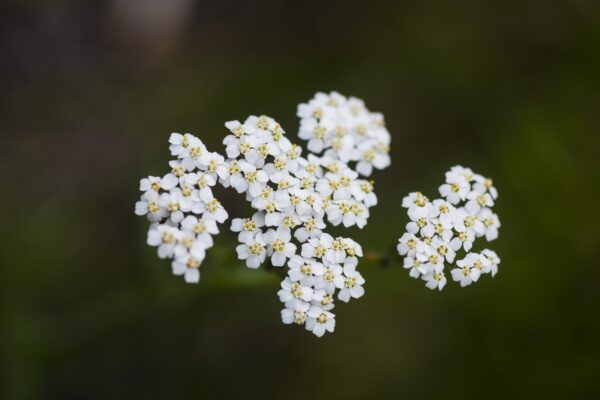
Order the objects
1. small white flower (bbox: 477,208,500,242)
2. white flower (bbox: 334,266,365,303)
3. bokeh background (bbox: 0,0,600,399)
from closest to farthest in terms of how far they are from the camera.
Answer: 1. white flower (bbox: 334,266,365,303)
2. small white flower (bbox: 477,208,500,242)
3. bokeh background (bbox: 0,0,600,399)

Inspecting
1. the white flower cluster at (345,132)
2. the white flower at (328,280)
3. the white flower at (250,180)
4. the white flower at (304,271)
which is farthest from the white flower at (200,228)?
the white flower cluster at (345,132)

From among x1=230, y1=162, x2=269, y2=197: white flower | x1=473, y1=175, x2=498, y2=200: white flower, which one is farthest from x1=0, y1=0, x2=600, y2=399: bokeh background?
x1=473, y1=175, x2=498, y2=200: white flower

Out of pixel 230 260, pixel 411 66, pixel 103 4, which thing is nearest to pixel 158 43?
pixel 103 4

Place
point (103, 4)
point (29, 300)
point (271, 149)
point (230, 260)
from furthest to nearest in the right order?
point (103, 4)
point (29, 300)
point (230, 260)
point (271, 149)

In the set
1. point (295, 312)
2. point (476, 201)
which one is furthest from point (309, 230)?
point (476, 201)

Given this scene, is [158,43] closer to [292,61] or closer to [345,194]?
[292,61]

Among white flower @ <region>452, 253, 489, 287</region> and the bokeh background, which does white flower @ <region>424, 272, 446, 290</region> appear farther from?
the bokeh background

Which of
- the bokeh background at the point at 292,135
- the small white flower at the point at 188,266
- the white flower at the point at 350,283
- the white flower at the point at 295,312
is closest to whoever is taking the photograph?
the small white flower at the point at 188,266

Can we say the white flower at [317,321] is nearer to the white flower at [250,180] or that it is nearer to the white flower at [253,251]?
the white flower at [253,251]
